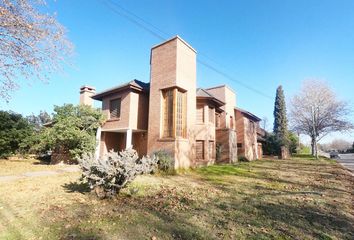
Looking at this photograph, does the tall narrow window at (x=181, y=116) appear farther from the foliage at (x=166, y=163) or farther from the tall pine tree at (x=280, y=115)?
the tall pine tree at (x=280, y=115)

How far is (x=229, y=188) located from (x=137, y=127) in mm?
9657

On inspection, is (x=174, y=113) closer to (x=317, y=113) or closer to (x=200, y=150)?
(x=200, y=150)

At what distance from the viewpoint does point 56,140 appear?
1852cm

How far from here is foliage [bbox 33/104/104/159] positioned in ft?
58.4

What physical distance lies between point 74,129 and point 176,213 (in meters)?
→ 14.0

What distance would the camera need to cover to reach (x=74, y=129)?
58.7ft

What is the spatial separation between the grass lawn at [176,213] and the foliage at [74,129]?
27.0ft

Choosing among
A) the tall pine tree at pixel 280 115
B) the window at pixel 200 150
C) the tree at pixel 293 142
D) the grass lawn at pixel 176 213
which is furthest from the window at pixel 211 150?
the tree at pixel 293 142

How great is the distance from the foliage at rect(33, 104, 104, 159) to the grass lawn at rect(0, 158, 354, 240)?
822 cm

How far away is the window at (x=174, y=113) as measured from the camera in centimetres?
1519

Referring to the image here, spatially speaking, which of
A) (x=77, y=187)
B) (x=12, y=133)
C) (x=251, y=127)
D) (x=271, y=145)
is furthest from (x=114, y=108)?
(x=271, y=145)

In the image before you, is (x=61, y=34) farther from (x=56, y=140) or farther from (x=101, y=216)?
(x=56, y=140)

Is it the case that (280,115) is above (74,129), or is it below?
above

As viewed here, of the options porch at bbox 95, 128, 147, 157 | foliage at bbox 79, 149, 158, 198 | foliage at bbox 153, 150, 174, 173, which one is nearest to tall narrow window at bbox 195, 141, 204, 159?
porch at bbox 95, 128, 147, 157
